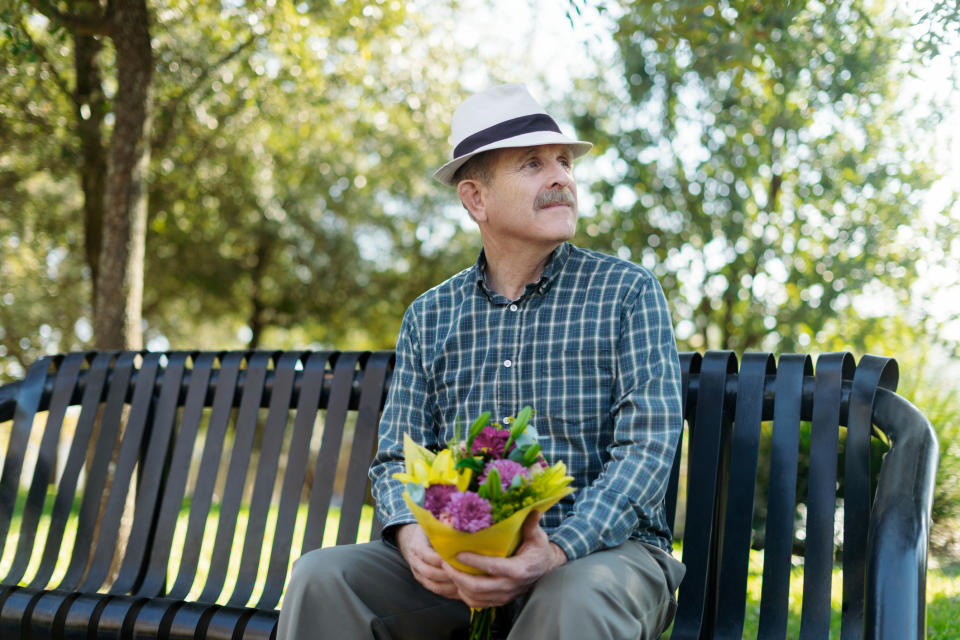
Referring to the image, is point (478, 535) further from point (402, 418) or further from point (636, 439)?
point (402, 418)

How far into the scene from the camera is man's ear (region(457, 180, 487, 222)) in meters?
2.83

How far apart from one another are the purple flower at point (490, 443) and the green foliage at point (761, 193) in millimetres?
6605

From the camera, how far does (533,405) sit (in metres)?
2.61

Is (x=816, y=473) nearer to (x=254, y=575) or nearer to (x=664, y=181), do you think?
(x=254, y=575)

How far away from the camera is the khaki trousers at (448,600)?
200cm

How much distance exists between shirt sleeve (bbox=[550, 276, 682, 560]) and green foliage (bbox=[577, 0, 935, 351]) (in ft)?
19.4

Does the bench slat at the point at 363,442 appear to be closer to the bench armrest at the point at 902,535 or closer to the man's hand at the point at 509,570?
the man's hand at the point at 509,570

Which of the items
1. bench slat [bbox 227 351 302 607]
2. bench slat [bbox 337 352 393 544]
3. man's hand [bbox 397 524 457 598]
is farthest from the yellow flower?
bench slat [bbox 227 351 302 607]

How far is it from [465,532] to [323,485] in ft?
4.87

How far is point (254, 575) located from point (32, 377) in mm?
1330

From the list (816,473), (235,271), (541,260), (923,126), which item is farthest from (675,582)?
(235,271)

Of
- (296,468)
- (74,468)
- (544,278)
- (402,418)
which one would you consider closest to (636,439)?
(544,278)

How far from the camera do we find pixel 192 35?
879 centimetres

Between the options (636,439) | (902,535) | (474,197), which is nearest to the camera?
(902,535)
